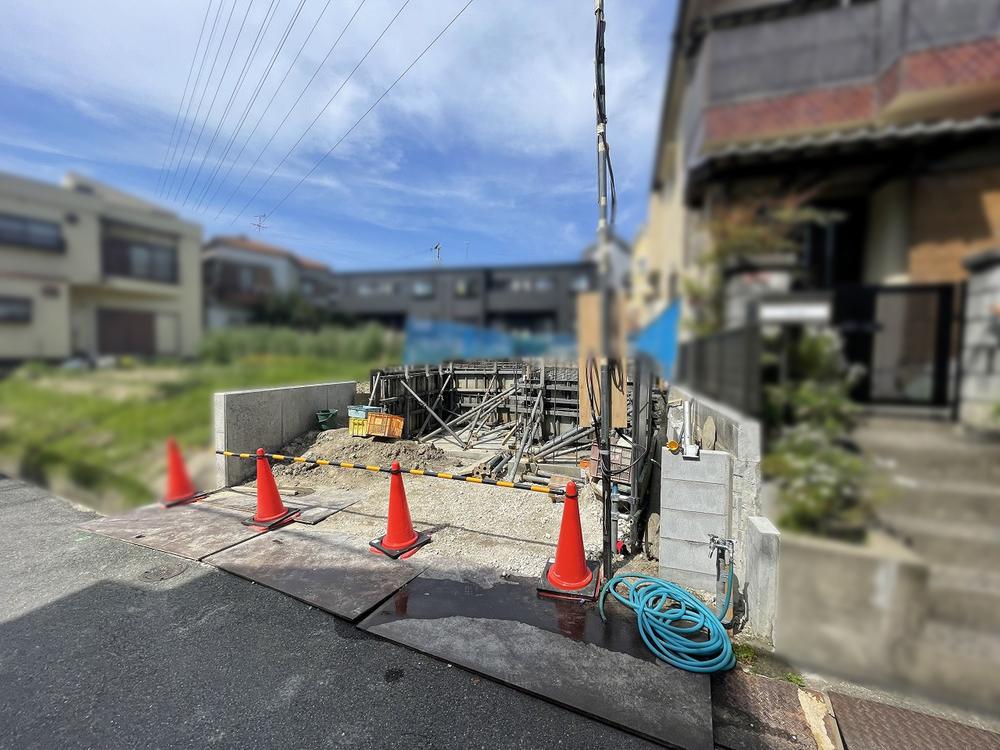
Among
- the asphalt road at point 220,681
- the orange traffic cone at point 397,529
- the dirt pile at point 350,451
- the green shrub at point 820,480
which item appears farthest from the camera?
the dirt pile at point 350,451

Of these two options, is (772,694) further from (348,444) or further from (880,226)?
(348,444)

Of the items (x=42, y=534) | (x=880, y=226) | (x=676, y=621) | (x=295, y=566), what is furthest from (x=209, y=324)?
(x=42, y=534)

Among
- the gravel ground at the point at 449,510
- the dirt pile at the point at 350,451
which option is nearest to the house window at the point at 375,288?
the gravel ground at the point at 449,510

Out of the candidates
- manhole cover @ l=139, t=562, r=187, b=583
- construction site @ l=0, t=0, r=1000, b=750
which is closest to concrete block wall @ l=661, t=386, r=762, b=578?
construction site @ l=0, t=0, r=1000, b=750

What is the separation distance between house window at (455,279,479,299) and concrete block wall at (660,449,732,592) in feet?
6.64

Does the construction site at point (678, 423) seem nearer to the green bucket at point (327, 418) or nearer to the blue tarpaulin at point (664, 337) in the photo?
the blue tarpaulin at point (664, 337)

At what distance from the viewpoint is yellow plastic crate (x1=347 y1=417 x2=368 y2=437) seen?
7410 millimetres

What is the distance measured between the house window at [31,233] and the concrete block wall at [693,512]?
324 cm

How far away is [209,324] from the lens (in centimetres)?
155

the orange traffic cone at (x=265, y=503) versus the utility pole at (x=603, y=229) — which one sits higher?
the utility pole at (x=603, y=229)

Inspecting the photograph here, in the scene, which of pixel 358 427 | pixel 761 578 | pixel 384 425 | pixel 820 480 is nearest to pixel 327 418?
pixel 358 427

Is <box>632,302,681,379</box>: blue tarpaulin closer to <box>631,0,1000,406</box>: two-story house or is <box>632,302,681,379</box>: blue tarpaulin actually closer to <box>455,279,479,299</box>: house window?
<box>631,0,1000,406</box>: two-story house

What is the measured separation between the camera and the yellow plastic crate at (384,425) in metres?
7.50

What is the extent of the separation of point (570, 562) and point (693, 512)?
3.48ft
